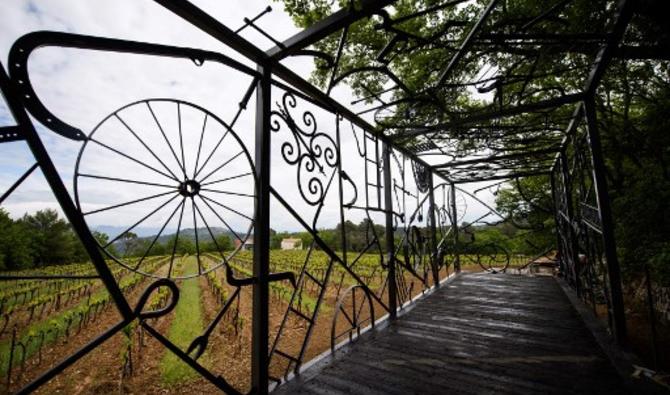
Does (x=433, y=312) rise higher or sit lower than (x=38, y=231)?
lower

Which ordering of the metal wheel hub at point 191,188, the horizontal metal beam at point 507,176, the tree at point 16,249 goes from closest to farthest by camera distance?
the metal wheel hub at point 191,188
the horizontal metal beam at point 507,176
the tree at point 16,249

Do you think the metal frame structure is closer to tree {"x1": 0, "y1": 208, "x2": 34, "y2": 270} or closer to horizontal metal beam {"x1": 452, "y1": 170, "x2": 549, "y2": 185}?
horizontal metal beam {"x1": 452, "y1": 170, "x2": 549, "y2": 185}

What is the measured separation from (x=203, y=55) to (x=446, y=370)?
109 inches

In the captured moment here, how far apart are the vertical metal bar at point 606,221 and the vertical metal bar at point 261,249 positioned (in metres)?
3.05

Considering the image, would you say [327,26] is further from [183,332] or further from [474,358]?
[183,332]

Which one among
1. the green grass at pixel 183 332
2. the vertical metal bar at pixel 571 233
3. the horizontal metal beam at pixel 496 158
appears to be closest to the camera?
the vertical metal bar at pixel 571 233

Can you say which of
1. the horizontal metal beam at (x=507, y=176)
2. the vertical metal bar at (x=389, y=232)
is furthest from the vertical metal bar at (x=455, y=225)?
the vertical metal bar at (x=389, y=232)

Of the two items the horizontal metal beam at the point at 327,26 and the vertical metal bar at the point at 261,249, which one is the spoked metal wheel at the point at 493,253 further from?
the horizontal metal beam at the point at 327,26

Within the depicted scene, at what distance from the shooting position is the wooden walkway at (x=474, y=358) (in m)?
1.96

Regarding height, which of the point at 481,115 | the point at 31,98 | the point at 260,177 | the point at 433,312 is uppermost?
the point at 481,115

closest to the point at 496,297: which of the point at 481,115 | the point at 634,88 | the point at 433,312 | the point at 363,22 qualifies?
the point at 433,312

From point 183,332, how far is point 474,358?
932 centimetres

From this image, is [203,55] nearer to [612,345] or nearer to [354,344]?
[354,344]

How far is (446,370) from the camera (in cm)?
218
